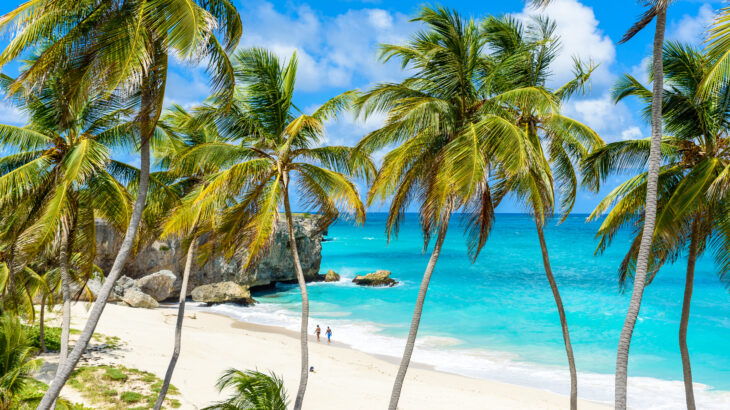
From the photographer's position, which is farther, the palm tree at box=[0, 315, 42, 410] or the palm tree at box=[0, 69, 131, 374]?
the palm tree at box=[0, 69, 131, 374]

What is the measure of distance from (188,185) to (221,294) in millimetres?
22953

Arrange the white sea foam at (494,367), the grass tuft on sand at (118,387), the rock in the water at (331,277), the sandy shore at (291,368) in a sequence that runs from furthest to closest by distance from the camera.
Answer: the rock in the water at (331,277) < the white sea foam at (494,367) < the sandy shore at (291,368) < the grass tuft on sand at (118,387)

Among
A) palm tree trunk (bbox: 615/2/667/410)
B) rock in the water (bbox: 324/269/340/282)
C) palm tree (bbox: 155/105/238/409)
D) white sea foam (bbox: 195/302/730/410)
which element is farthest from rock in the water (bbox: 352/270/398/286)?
palm tree trunk (bbox: 615/2/667/410)

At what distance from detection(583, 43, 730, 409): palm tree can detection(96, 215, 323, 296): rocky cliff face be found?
19.4 meters

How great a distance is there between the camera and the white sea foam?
19.7 metres

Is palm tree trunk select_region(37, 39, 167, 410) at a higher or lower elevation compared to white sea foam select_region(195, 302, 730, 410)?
higher

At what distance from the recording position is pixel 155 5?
6.69 m

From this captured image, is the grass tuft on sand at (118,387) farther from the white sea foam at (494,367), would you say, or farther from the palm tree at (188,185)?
the white sea foam at (494,367)

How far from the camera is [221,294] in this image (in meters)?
35.2

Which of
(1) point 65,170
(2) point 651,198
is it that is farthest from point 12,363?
(2) point 651,198

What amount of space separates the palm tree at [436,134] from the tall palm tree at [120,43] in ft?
11.2

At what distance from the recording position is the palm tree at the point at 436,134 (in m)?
8.43

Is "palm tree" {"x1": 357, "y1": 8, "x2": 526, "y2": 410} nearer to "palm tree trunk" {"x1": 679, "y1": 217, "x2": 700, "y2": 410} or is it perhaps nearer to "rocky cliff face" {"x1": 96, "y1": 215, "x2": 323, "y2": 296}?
"palm tree trunk" {"x1": 679, "y1": 217, "x2": 700, "y2": 410}

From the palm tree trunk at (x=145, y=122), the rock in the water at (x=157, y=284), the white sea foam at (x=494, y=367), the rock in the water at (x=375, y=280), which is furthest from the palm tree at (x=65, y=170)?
the rock in the water at (x=375, y=280)
